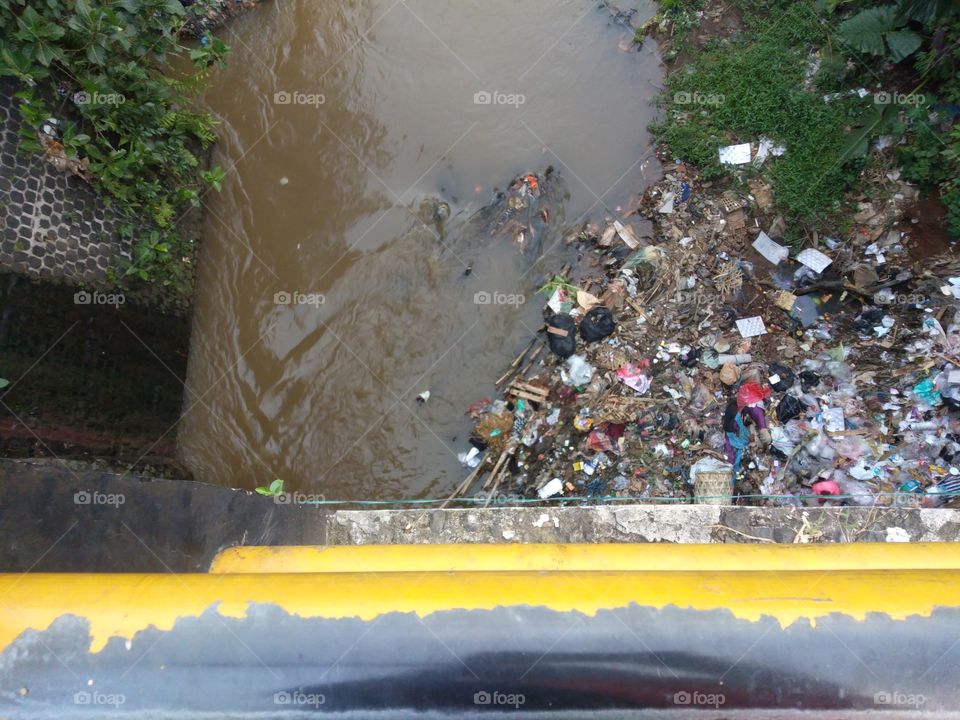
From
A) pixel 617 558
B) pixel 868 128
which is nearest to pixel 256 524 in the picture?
pixel 617 558

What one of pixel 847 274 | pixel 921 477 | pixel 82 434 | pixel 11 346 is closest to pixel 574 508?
pixel 921 477

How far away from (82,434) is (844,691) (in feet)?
13.7

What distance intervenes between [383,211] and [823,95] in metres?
3.53

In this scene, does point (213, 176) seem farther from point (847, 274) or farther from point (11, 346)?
point (847, 274)

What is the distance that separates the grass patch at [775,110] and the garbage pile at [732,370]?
17cm

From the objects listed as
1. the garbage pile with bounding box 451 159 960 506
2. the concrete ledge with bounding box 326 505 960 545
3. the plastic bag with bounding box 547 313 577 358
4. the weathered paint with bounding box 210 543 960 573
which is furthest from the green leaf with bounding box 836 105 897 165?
the weathered paint with bounding box 210 543 960 573

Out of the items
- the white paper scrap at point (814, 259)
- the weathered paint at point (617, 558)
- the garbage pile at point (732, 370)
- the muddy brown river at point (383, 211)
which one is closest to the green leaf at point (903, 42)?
the garbage pile at point (732, 370)

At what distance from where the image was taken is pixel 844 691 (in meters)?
1.46

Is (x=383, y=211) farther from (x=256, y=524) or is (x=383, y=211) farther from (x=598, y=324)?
(x=256, y=524)

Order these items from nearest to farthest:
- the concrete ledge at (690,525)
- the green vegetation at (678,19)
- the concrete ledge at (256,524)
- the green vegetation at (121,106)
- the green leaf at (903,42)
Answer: the concrete ledge at (256,524)
the concrete ledge at (690,525)
the green vegetation at (121,106)
the green leaf at (903,42)
the green vegetation at (678,19)

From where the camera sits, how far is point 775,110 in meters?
4.38

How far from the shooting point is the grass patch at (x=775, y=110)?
14.0 ft

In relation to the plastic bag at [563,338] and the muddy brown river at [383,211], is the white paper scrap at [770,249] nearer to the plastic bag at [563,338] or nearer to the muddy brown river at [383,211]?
the muddy brown river at [383,211]

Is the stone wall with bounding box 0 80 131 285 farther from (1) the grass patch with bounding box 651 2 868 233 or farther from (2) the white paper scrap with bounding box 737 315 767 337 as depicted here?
(2) the white paper scrap with bounding box 737 315 767 337
